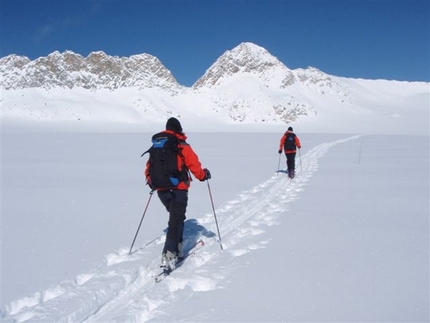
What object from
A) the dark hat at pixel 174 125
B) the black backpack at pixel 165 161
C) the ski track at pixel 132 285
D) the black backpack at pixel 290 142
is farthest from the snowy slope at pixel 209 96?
the black backpack at pixel 165 161

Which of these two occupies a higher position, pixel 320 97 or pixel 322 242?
pixel 320 97

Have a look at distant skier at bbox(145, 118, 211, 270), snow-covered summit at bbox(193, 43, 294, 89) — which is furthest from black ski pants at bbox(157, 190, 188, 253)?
snow-covered summit at bbox(193, 43, 294, 89)

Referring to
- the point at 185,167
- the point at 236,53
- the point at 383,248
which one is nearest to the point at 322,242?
the point at 383,248

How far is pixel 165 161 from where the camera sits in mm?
4859

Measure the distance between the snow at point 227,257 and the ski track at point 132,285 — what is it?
0.6 inches

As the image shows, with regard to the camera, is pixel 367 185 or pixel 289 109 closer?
pixel 367 185

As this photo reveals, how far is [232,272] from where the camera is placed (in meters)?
4.72

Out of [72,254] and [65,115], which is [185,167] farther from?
[65,115]

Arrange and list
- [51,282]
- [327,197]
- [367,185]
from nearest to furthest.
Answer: [51,282], [327,197], [367,185]

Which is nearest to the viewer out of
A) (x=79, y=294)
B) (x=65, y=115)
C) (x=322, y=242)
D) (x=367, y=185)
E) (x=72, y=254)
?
(x=79, y=294)

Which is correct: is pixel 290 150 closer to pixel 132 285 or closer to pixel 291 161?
pixel 291 161

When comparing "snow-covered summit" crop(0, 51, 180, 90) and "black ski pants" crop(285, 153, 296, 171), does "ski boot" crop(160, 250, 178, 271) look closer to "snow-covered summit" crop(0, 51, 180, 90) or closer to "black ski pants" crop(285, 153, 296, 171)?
"black ski pants" crop(285, 153, 296, 171)

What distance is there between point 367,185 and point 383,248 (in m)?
6.24

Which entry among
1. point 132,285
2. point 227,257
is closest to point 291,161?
point 227,257
